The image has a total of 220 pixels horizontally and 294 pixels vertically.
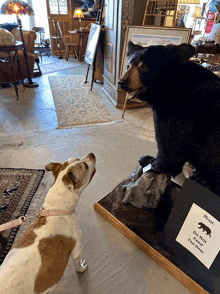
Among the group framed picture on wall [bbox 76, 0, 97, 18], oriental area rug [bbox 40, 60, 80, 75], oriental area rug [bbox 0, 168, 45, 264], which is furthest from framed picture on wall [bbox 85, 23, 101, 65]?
framed picture on wall [bbox 76, 0, 97, 18]

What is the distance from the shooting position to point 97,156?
2.25 meters

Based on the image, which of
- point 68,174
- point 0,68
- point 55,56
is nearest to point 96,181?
point 68,174

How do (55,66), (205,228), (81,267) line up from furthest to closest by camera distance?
(55,66)
(81,267)
(205,228)

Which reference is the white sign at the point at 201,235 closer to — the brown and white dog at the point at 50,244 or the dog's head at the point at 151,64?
the brown and white dog at the point at 50,244

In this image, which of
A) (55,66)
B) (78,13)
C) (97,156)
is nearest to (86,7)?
(78,13)

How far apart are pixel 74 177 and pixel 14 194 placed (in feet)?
3.39

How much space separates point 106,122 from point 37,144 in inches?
41.8

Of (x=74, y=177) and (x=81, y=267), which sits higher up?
(x=74, y=177)

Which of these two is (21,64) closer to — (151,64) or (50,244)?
(151,64)

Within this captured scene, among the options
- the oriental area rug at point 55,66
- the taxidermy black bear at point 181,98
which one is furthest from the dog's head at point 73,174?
the oriental area rug at point 55,66

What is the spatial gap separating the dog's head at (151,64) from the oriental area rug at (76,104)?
1.89 meters

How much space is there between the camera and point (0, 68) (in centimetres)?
410

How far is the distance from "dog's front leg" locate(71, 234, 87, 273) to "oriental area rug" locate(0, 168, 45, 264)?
1.70ft

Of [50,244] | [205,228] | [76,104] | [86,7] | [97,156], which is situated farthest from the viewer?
[86,7]
